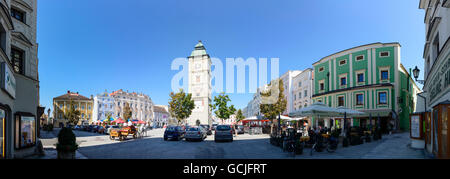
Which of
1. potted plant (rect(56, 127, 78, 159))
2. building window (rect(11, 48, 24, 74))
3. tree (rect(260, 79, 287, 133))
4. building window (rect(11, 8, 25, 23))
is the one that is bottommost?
potted plant (rect(56, 127, 78, 159))

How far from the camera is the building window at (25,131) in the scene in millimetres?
10484

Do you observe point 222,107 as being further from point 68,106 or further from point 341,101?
point 68,106

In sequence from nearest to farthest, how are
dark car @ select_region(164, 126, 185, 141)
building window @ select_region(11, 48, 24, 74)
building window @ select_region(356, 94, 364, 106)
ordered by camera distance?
building window @ select_region(11, 48, 24, 74) → dark car @ select_region(164, 126, 185, 141) → building window @ select_region(356, 94, 364, 106)

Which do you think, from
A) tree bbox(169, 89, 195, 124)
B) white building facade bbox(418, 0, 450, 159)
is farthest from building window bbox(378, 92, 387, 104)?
tree bbox(169, 89, 195, 124)

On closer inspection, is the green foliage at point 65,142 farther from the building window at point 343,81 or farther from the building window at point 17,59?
the building window at point 343,81

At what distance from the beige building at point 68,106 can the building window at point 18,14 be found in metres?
71.5

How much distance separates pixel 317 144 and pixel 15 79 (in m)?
15.1

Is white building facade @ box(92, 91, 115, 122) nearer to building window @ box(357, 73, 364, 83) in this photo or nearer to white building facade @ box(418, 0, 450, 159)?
building window @ box(357, 73, 364, 83)

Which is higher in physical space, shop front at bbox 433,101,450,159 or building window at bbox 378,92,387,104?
building window at bbox 378,92,387,104

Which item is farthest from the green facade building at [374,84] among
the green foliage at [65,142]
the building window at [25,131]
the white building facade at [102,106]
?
the white building facade at [102,106]

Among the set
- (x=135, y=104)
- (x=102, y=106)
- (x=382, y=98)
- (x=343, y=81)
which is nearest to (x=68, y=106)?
(x=102, y=106)

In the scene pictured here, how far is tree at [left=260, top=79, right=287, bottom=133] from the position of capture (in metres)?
32.5

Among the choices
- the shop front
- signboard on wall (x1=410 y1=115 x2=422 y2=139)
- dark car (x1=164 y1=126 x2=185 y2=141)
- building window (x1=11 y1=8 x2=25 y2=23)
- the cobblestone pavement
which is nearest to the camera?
the shop front

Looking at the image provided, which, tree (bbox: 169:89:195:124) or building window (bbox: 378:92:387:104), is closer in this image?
building window (bbox: 378:92:387:104)
